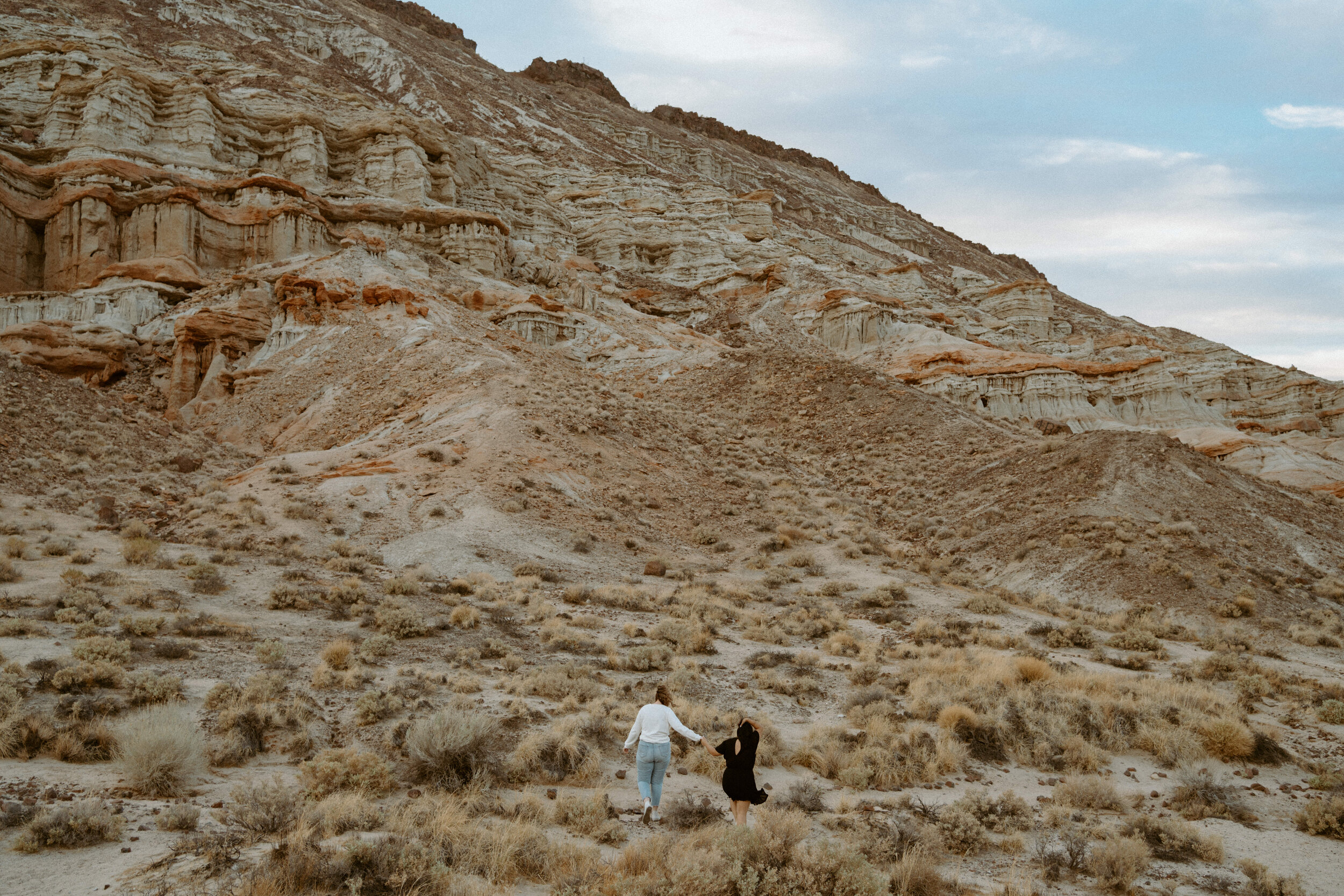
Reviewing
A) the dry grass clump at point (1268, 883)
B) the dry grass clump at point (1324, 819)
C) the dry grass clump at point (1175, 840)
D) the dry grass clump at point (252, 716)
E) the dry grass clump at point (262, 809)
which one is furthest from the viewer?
the dry grass clump at point (252, 716)

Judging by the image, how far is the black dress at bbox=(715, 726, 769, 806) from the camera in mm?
6453

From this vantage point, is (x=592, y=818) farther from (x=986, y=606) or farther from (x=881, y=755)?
(x=986, y=606)

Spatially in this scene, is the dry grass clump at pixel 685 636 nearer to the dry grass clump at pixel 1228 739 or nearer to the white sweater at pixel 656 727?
the white sweater at pixel 656 727

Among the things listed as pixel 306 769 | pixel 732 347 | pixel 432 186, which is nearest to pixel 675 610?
pixel 306 769

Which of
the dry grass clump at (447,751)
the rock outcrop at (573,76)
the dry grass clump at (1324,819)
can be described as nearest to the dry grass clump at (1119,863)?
the dry grass clump at (1324,819)

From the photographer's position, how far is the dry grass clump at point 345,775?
686cm

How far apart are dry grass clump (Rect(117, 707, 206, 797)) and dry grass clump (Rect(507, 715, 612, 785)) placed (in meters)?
2.77

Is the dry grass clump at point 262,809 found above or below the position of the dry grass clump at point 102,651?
below

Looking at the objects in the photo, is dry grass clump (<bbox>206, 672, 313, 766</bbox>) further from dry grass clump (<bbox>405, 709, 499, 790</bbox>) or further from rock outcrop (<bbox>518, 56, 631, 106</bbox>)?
rock outcrop (<bbox>518, 56, 631, 106</bbox>)

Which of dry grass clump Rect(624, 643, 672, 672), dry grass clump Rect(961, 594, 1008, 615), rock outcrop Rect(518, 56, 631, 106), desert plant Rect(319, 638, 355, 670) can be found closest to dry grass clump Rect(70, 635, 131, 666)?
desert plant Rect(319, 638, 355, 670)

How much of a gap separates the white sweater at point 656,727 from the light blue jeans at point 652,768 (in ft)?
0.18

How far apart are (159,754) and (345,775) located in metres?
1.48

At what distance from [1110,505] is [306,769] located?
19.7m

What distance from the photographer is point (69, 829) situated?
17.9ft
